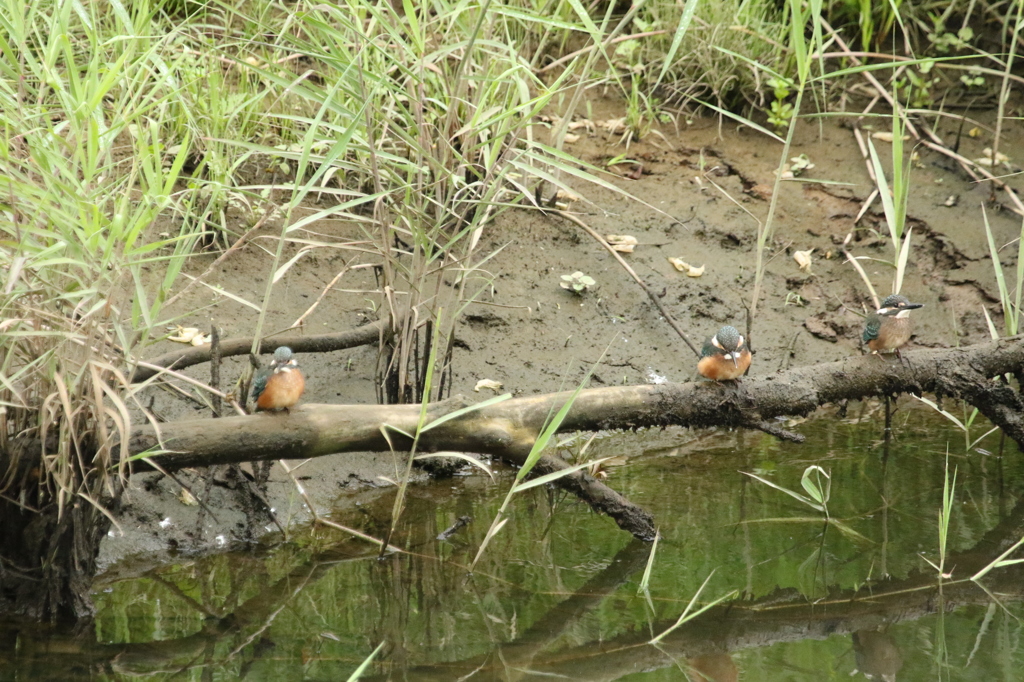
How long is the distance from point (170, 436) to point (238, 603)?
90cm

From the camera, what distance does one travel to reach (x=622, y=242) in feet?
21.6

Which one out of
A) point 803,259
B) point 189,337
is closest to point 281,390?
point 189,337

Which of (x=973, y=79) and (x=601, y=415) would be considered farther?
(x=973, y=79)

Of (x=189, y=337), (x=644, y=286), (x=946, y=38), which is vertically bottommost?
(x=189, y=337)

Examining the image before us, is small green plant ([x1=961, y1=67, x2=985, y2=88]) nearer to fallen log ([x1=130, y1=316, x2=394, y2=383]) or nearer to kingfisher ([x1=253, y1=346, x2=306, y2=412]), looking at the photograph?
fallen log ([x1=130, y1=316, x2=394, y2=383])

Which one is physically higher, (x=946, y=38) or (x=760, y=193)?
(x=946, y=38)

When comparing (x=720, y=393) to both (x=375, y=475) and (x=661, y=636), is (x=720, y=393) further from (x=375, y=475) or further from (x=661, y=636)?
(x=375, y=475)

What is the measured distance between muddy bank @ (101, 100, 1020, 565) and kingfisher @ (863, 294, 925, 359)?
2.88ft

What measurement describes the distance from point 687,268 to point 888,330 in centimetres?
218

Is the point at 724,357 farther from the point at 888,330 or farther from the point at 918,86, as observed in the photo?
the point at 918,86

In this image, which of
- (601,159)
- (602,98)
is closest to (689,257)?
(601,159)

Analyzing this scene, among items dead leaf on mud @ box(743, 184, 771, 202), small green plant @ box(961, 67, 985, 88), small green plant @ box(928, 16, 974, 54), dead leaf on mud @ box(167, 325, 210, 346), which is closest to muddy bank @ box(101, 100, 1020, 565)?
dead leaf on mud @ box(743, 184, 771, 202)

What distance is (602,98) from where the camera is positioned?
7754 millimetres

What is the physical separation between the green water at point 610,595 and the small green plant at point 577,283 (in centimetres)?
147
